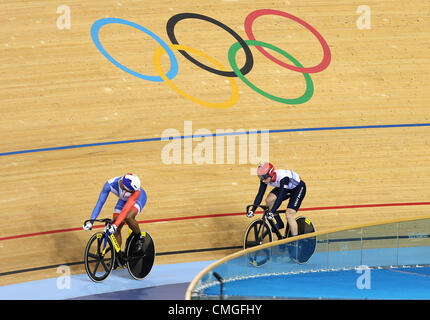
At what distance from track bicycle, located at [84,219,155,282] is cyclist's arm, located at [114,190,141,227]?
0.33 feet

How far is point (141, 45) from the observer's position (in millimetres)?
8289

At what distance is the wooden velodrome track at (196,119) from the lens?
7367 millimetres

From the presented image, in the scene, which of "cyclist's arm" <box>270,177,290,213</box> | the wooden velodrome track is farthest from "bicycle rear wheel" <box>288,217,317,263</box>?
the wooden velodrome track

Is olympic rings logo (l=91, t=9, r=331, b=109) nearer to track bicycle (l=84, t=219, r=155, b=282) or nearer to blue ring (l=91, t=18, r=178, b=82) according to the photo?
blue ring (l=91, t=18, r=178, b=82)

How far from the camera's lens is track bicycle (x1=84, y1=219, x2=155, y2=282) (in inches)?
244

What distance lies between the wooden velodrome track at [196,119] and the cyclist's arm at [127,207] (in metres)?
1.11

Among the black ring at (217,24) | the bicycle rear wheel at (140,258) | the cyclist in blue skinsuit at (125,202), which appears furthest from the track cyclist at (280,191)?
the black ring at (217,24)

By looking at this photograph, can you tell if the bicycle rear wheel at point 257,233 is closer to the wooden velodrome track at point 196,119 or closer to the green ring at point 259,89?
the wooden velodrome track at point 196,119

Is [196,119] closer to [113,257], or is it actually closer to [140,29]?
[140,29]

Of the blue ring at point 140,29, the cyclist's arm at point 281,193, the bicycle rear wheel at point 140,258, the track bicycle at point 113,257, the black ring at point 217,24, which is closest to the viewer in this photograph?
the track bicycle at point 113,257
